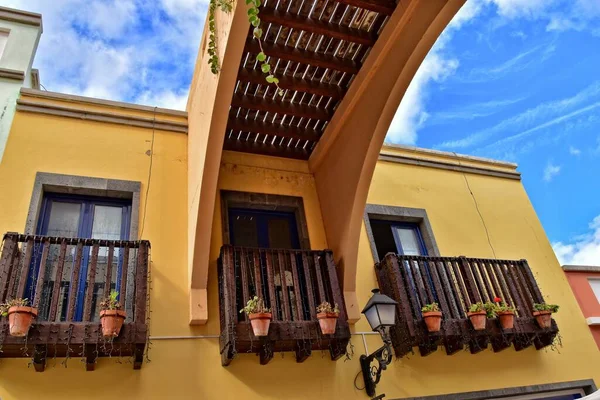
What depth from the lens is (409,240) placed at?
7.07m

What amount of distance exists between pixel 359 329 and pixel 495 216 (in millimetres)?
3521

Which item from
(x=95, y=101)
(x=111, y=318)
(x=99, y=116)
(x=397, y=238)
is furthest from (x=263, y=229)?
(x=95, y=101)

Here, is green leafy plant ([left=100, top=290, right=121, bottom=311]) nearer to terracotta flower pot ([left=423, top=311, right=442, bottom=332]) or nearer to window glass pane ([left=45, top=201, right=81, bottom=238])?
window glass pane ([left=45, top=201, right=81, bottom=238])

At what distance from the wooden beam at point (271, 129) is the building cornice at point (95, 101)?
962 mm

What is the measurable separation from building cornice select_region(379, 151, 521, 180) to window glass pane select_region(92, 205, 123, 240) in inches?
162

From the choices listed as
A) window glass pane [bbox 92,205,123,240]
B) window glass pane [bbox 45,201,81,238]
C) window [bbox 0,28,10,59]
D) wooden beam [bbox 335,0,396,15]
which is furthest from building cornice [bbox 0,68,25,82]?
wooden beam [bbox 335,0,396,15]

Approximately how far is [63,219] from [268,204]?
8.15ft

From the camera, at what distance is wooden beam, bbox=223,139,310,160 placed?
642 centimetres

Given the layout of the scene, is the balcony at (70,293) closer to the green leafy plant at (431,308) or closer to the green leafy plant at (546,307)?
the green leafy plant at (431,308)

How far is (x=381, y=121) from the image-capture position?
5250 mm

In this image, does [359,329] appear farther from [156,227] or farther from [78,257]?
[78,257]

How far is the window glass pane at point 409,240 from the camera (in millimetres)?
6928

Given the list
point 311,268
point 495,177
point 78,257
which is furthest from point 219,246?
point 495,177

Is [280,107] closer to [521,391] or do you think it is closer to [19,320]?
[19,320]
